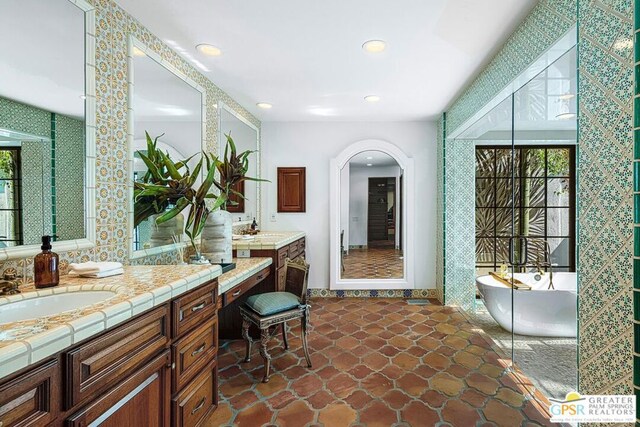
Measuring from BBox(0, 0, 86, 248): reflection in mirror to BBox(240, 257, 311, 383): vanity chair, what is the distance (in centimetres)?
127

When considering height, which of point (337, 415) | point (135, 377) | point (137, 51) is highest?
point (137, 51)

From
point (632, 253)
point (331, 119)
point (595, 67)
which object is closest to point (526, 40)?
point (595, 67)

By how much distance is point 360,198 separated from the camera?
470cm

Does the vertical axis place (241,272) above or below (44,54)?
below

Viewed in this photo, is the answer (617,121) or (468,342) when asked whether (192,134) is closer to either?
(617,121)

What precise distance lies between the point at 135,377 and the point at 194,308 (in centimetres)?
46

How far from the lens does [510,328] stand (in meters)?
3.11

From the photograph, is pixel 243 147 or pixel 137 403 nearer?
pixel 137 403

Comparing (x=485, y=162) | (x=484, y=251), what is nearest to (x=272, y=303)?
(x=484, y=251)

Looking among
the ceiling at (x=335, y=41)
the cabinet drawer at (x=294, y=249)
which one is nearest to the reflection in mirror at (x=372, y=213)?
the cabinet drawer at (x=294, y=249)

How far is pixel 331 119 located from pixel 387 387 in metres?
3.41

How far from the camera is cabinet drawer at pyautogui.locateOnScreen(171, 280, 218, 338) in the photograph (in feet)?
5.01

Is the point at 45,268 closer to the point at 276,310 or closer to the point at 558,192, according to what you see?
the point at 276,310

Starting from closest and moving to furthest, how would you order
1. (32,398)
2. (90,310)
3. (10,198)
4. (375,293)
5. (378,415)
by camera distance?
(32,398)
(90,310)
(10,198)
(378,415)
(375,293)
